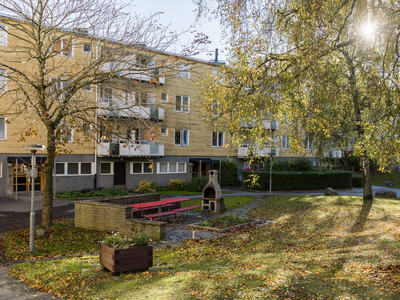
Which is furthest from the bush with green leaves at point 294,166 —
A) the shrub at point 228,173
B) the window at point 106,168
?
the window at point 106,168

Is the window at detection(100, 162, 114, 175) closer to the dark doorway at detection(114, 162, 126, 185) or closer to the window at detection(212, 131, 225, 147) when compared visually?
the dark doorway at detection(114, 162, 126, 185)

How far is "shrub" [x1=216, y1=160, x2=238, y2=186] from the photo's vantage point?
35.2 meters

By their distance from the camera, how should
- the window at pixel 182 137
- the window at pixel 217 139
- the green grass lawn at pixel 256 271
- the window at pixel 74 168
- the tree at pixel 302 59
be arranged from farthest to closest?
1. the window at pixel 217 139
2. the window at pixel 182 137
3. the window at pixel 74 168
4. the tree at pixel 302 59
5. the green grass lawn at pixel 256 271

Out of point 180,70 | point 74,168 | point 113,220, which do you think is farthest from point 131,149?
point 180,70

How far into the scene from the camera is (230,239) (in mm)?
11938

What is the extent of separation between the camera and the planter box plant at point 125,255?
22.7 ft

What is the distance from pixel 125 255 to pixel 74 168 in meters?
22.1

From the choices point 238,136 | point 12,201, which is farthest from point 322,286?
point 12,201

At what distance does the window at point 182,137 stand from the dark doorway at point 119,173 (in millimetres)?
5948

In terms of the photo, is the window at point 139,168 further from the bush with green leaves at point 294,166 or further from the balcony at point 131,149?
the bush with green leaves at point 294,166

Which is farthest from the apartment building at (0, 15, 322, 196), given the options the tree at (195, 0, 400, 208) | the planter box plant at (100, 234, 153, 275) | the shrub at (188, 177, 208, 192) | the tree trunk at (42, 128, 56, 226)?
the planter box plant at (100, 234, 153, 275)

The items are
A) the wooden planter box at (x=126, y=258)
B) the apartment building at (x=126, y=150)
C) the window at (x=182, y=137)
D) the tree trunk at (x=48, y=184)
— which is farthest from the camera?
the window at (x=182, y=137)

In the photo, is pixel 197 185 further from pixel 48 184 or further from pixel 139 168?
pixel 48 184

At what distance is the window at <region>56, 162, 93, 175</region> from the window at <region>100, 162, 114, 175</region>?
102cm
